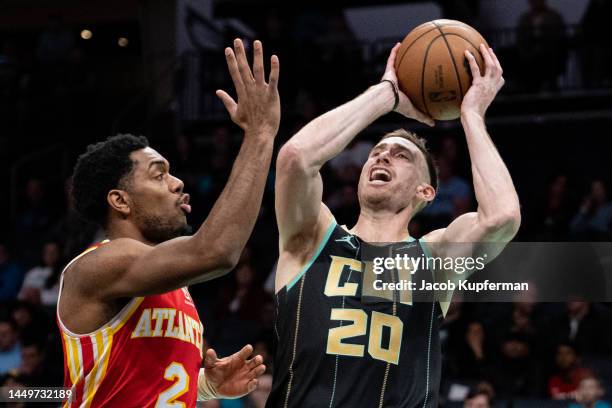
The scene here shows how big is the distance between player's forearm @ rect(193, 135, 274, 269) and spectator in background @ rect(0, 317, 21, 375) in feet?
21.1

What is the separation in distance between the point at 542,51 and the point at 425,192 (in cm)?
766

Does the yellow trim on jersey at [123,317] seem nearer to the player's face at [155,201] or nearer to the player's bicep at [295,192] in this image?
the player's face at [155,201]

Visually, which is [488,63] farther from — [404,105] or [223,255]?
[223,255]

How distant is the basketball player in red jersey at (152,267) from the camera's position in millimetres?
3098

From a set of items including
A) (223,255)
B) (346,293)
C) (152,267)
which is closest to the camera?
(223,255)

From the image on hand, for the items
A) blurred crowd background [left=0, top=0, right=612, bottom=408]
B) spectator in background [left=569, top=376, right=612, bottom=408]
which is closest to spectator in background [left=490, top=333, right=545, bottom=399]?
blurred crowd background [left=0, top=0, right=612, bottom=408]

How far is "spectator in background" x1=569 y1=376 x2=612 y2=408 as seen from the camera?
679 cm

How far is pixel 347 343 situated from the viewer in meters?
3.51

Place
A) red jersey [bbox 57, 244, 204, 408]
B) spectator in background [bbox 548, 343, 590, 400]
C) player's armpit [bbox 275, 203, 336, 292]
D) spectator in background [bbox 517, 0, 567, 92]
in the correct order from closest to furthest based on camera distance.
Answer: red jersey [bbox 57, 244, 204, 408] → player's armpit [bbox 275, 203, 336, 292] → spectator in background [bbox 548, 343, 590, 400] → spectator in background [bbox 517, 0, 567, 92]

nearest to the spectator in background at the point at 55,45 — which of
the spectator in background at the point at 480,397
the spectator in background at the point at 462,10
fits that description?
the spectator in background at the point at 462,10

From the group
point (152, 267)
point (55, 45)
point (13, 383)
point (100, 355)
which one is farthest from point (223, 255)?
point (55, 45)

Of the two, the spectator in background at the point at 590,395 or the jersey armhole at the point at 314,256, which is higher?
the jersey armhole at the point at 314,256

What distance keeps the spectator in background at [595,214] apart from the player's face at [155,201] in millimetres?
5768

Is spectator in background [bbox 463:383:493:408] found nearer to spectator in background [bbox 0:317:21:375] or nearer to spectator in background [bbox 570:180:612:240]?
spectator in background [bbox 570:180:612:240]
